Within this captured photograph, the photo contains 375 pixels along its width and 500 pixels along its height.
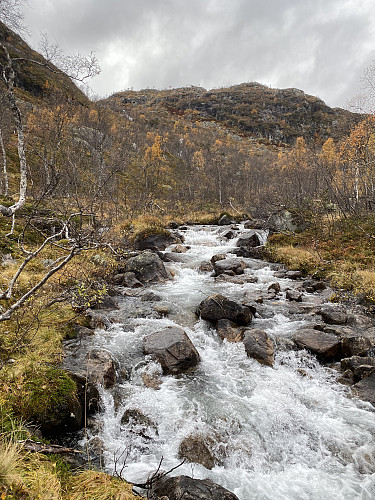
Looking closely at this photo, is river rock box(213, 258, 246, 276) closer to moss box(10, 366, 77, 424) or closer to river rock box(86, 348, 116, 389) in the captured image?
river rock box(86, 348, 116, 389)

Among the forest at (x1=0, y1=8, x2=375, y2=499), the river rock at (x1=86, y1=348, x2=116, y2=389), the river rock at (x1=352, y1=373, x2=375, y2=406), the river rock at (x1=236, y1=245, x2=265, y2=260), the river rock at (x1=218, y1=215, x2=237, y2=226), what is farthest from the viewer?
the river rock at (x1=218, y1=215, x2=237, y2=226)

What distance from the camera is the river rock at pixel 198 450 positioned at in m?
4.44

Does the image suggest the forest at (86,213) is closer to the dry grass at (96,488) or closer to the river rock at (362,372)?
the dry grass at (96,488)

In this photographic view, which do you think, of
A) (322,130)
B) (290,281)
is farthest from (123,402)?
(322,130)

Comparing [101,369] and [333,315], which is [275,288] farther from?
[101,369]

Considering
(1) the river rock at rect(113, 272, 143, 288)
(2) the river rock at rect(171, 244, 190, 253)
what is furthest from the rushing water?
(2) the river rock at rect(171, 244, 190, 253)

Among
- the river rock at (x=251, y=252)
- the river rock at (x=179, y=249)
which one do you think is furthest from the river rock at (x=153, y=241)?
the river rock at (x=251, y=252)

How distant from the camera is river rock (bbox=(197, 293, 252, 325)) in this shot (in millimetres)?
8859

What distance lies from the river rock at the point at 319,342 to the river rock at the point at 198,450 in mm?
4033

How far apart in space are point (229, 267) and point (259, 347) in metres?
7.91

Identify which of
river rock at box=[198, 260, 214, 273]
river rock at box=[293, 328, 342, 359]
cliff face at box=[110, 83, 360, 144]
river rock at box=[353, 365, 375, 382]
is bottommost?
river rock at box=[353, 365, 375, 382]

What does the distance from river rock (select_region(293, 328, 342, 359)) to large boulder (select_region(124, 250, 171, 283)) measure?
7.38 metres

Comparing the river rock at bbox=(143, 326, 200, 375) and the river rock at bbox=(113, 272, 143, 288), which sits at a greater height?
the river rock at bbox=(113, 272, 143, 288)

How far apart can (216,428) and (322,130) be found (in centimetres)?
13150
